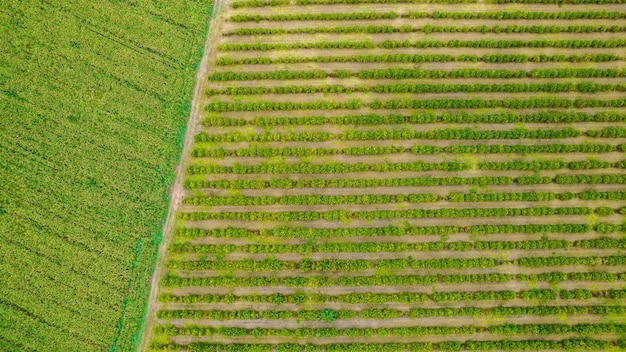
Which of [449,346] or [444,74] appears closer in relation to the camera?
[449,346]

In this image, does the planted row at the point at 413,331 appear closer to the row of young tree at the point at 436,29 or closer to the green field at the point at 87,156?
the green field at the point at 87,156

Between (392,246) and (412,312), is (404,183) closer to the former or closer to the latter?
(392,246)

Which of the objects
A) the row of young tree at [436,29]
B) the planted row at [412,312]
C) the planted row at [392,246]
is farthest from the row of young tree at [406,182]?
the row of young tree at [436,29]

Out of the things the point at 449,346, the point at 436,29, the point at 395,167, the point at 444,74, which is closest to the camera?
the point at 449,346

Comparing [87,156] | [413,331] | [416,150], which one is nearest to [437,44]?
[416,150]

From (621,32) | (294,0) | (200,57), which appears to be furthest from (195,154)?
(621,32)

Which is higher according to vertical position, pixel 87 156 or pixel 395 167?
pixel 395 167

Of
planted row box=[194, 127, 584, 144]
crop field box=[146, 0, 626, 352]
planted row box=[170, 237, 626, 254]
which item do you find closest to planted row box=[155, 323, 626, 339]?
crop field box=[146, 0, 626, 352]
